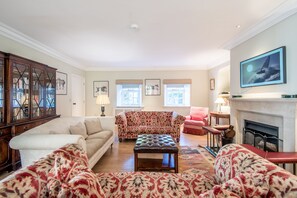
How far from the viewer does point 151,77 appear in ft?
23.1

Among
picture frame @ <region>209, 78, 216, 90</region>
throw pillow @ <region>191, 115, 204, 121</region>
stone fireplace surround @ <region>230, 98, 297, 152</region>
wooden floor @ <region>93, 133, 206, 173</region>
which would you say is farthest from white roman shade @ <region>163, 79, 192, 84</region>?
stone fireplace surround @ <region>230, 98, 297, 152</region>

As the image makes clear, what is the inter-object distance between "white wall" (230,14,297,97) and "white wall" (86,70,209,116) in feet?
10.5

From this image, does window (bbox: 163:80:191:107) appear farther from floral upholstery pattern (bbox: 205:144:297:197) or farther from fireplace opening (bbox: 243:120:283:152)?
floral upholstery pattern (bbox: 205:144:297:197)

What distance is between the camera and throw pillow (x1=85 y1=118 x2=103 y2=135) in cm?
367

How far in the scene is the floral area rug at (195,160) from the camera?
2.95m

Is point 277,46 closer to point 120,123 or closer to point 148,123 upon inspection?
point 148,123

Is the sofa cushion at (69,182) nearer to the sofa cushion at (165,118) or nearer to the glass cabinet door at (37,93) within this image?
the glass cabinet door at (37,93)

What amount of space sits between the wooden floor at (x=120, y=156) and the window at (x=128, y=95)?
2561mm

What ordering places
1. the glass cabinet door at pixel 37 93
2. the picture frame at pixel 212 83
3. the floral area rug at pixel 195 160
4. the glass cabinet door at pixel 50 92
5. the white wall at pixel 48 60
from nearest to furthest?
the floral area rug at pixel 195 160 < the white wall at pixel 48 60 < the glass cabinet door at pixel 37 93 < the glass cabinet door at pixel 50 92 < the picture frame at pixel 212 83

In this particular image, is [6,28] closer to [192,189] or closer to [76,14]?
[76,14]

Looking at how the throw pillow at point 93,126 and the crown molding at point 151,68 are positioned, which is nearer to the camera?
the throw pillow at point 93,126

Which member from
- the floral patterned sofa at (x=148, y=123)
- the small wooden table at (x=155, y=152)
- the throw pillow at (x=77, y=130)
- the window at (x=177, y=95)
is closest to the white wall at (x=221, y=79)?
the window at (x=177, y=95)

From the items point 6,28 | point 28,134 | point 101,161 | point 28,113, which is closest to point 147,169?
point 101,161

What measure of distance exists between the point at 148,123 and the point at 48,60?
3175 millimetres
